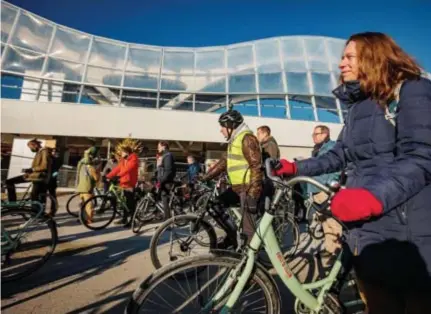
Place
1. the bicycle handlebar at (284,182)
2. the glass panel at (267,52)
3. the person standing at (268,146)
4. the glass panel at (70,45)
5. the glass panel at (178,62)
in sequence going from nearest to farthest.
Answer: the bicycle handlebar at (284,182)
the person standing at (268,146)
the glass panel at (70,45)
the glass panel at (178,62)
the glass panel at (267,52)

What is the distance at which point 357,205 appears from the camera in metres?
1.06

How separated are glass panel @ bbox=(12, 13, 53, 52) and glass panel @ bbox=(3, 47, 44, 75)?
64 centimetres

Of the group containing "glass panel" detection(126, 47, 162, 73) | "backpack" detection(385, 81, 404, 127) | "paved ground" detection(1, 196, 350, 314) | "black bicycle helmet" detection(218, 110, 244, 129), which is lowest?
"paved ground" detection(1, 196, 350, 314)

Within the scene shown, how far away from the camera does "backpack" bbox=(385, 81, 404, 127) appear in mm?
1246

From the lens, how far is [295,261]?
3898 mm

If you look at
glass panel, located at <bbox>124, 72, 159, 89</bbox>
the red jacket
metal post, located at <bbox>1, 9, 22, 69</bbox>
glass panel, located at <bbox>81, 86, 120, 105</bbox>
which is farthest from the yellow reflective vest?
metal post, located at <bbox>1, 9, 22, 69</bbox>

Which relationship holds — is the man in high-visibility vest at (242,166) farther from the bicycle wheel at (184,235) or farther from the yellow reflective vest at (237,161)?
the bicycle wheel at (184,235)

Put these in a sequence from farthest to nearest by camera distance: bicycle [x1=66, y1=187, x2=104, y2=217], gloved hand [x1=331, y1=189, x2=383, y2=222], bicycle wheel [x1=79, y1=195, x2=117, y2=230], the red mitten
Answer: bicycle [x1=66, y1=187, x2=104, y2=217]
bicycle wheel [x1=79, y1=195, x2=117, y2=230]
the red mitten
gloved hand [x1=331, y1=189, x2=383, y2=222]

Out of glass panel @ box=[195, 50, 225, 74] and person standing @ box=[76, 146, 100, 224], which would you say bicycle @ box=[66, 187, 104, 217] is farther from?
glass panel @ box=[195, 50, 225, 74]

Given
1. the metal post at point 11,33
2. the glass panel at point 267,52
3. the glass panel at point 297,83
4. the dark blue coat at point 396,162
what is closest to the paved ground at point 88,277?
the dark blue coat at point 396,162

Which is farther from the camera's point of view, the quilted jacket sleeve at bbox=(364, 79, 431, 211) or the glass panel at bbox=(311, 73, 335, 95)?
the glass panel at bbox=(311, 73, 335, 95)

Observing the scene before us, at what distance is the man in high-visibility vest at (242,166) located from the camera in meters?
3.04

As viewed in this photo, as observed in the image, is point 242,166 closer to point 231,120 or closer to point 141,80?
point 231,120

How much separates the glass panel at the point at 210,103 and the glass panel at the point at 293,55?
6.10 m
